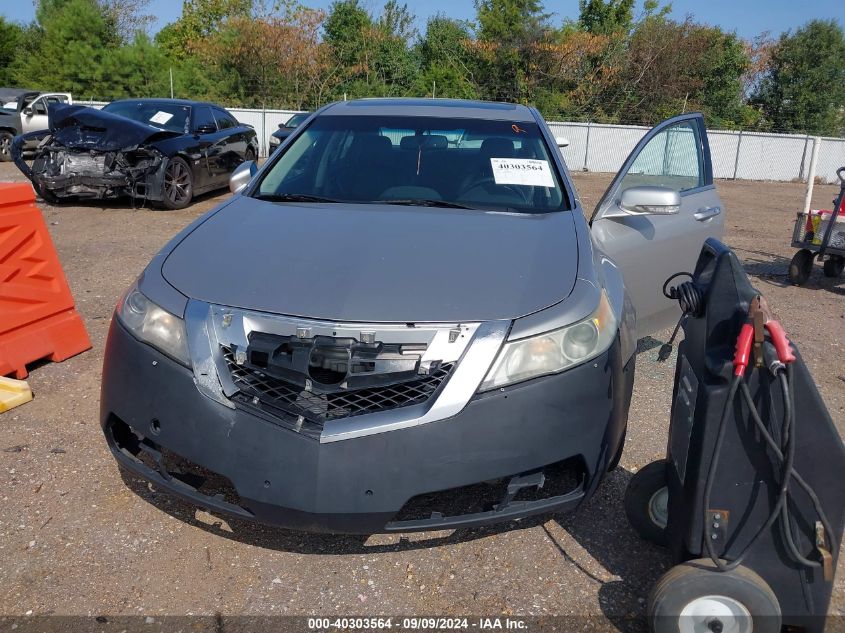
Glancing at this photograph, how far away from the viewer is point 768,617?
215 centimetres

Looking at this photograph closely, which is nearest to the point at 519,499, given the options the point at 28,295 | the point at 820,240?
the point at 28,295

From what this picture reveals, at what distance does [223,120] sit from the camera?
12172mm

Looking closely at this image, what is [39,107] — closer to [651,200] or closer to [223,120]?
[223,120]

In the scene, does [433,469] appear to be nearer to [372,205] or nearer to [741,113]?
[372,205]

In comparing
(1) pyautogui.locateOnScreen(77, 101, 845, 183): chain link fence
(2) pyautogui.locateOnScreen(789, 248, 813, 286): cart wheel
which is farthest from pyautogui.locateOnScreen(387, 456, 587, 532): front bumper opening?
(1) pyautogui.locateOnScreen(77, 101, 845, 183): chain link fence

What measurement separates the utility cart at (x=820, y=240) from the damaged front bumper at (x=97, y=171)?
777 cm

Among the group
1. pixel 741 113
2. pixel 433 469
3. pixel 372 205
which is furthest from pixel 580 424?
pixel 741 113

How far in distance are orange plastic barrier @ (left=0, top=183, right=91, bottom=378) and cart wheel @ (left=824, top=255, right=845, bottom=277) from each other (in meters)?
7.06

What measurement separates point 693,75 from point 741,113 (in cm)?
266

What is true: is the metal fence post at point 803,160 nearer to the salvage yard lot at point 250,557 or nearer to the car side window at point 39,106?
the car side window at point 39,106

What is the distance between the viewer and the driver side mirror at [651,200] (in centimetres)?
358

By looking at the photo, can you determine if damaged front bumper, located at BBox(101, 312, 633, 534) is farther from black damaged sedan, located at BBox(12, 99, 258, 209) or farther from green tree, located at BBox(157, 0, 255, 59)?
green tree, located at BBox(157, 0, 255, 59)

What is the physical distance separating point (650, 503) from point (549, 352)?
2.75 ft

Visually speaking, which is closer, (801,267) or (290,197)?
(290,197)
